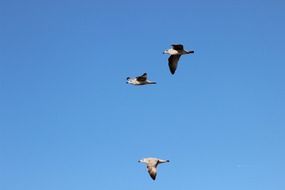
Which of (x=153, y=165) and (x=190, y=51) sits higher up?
(x=190, y=51)

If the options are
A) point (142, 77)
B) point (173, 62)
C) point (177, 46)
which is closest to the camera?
point (177, 46)

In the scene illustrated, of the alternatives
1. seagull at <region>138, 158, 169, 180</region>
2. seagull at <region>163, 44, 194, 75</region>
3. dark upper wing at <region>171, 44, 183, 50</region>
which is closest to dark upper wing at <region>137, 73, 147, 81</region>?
seagull at <region>163, 44, 194, 75</region>

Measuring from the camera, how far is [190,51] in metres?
47.8

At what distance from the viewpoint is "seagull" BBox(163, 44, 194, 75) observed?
1901 inches

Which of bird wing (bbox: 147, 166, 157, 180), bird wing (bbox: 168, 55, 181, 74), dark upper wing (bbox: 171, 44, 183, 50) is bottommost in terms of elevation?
bird wing (bbox: 147, 166, 157, 180)

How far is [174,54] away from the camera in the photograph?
161 feet

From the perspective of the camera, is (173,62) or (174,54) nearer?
(174,54)

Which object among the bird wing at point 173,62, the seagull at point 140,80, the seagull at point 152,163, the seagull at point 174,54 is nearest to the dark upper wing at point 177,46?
the seagull at point 174,54

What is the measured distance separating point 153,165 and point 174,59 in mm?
8430

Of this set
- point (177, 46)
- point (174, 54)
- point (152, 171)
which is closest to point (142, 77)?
point (174, 54)

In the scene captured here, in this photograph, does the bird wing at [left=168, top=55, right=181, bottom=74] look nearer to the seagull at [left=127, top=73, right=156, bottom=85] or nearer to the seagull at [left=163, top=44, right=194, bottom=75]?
the seagull at [left=163, top=44, right=194, bottom=75]

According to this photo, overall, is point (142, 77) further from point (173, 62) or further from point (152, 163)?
point (152, 163)

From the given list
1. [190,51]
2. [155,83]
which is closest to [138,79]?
[155,83]

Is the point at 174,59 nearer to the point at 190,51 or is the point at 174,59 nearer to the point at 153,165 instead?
the point at 190,51
